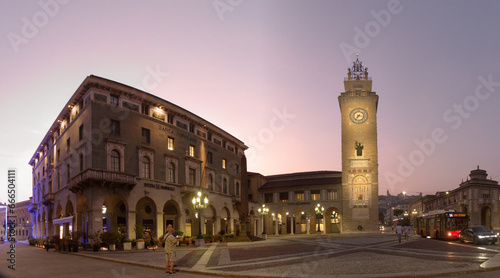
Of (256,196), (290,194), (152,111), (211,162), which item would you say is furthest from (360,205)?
(152,111)

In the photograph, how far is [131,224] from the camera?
1626 inches

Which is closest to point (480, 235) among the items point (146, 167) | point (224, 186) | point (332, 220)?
point (146, 167)

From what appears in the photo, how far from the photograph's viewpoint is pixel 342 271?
16969 mm

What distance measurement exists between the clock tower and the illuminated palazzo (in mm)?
32207

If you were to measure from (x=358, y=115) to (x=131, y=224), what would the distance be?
185ft

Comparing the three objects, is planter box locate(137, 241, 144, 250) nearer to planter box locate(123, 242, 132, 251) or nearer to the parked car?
planter box locate(123, 242, 132, 251)

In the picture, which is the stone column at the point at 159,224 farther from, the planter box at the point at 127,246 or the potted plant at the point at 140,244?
the planter box at the point at 127,246

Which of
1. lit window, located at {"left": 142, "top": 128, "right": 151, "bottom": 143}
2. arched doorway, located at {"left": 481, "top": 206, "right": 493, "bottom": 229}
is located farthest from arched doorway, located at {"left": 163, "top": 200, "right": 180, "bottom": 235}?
arched doorway, located at {"left": 481, "top": 206, "right": 493, "bottom": 229}

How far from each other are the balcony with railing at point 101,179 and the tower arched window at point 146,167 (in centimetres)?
317

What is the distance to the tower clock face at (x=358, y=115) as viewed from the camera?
84625mm

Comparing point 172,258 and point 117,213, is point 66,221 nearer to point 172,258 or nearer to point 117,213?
point 117,213

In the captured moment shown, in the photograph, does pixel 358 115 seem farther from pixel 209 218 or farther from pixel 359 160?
pixel 209 218

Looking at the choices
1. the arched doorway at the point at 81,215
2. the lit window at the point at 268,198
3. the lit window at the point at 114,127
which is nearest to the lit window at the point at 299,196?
the lit window at the point at 268,198

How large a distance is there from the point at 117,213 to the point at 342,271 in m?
30.8
